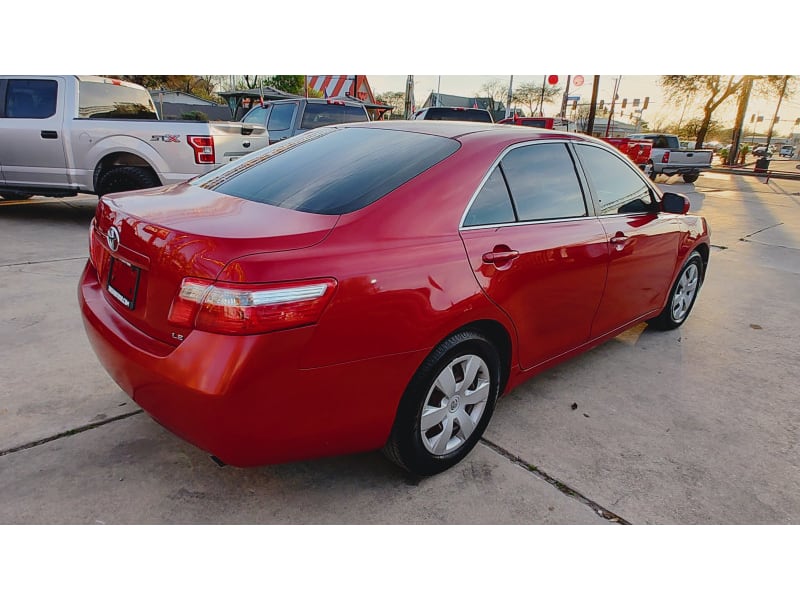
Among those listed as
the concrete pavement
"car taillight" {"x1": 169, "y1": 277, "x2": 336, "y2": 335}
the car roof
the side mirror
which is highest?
the car roof

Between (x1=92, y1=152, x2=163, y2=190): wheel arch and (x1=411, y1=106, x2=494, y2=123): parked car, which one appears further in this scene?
Answer: (x1=411, y1=106, x2=494, y2=123): parked car

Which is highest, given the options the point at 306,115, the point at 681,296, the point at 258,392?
the point at 306,115

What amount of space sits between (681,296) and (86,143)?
7122 mm

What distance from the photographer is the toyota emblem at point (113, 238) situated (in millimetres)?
2215

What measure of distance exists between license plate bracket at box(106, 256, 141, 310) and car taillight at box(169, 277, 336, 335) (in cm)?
39

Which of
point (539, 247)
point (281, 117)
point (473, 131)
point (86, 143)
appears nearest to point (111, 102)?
point (86, 143)

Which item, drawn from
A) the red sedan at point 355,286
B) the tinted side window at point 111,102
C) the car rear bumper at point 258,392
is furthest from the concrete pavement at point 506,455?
the tinted side window at point 111,102

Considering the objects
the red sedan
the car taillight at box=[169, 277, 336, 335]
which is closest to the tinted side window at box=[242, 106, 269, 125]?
the red sedan

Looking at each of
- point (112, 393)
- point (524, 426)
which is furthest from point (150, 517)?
point (524, 426)

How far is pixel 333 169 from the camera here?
251cm

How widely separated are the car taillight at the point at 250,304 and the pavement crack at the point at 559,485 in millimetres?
1373

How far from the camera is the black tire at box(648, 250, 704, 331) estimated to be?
428 cm

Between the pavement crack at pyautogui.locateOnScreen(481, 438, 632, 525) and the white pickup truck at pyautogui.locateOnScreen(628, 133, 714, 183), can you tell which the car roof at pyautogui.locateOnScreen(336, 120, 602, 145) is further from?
the white pickup truck at pyautogui.locateOnScreen(628, 133, 714, 183)

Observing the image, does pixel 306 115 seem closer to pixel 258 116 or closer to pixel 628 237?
pixel 258 116
